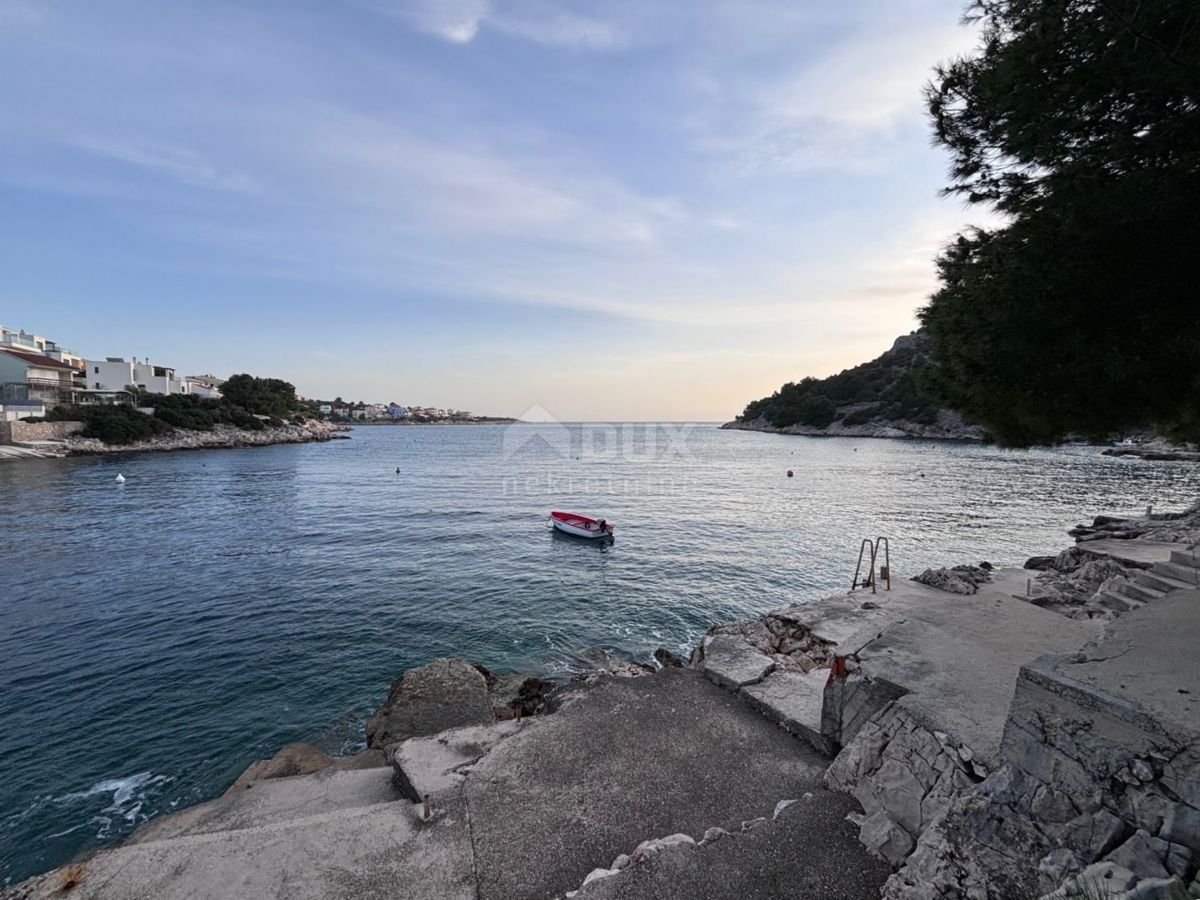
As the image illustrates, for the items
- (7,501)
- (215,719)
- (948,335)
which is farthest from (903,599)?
(7,501)

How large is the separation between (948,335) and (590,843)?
7827 millimetres

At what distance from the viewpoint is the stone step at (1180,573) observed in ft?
30.0

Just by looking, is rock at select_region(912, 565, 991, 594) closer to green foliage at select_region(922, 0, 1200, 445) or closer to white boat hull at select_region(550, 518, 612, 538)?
green foliage at select_region(922, 0, 1200, 445)

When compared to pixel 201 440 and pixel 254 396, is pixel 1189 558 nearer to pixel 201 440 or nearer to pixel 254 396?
pixel 201 440

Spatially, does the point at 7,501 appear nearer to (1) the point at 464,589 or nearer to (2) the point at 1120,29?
(1) the point at 464,589

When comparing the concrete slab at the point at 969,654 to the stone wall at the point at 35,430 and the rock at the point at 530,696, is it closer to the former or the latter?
the rock at the point at 530,696

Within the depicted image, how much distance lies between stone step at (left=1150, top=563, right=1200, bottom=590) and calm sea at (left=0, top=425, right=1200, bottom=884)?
884 cm

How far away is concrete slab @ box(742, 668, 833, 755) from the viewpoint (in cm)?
641

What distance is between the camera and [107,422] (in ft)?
219

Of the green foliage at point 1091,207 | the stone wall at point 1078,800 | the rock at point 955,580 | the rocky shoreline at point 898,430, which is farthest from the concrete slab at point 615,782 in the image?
the rocky shoreline at point 898,430

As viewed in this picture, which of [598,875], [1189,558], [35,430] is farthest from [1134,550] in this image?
[35,430]

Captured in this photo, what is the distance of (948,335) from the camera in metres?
7.24

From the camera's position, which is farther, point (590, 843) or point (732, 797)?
point (732, 797)

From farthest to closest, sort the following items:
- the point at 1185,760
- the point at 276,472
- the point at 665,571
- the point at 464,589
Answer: the point at 276,472, the point at 665,571, the point at 464,589, the point at 1185,760
